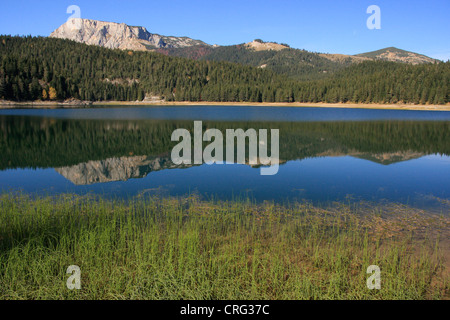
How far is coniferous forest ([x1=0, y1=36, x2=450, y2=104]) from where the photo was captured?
Answer: 114m

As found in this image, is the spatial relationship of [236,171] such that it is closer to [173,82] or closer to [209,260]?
[209,260]

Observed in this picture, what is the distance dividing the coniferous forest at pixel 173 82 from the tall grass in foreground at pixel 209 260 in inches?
4557

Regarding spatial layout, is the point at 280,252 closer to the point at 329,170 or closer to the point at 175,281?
the point at 175,281

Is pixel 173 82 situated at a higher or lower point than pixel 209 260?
higher

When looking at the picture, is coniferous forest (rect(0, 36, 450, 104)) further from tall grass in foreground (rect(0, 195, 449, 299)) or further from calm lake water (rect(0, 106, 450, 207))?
tall grass in foreground (rect(0, 195, 449, 299))

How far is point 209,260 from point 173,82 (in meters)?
180

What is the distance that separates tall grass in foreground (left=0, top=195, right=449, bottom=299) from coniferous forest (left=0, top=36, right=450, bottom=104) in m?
116

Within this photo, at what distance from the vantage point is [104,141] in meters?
27.9

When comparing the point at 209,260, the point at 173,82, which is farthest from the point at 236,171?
the point at 173,82

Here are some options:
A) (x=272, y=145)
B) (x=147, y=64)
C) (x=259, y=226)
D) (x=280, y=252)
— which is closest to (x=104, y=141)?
(x=272, y=145)

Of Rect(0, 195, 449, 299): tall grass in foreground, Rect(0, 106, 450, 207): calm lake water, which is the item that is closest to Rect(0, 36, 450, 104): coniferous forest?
Rect(0, 106, 450, 207): calm lake water

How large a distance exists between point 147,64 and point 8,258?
20448 centimetres

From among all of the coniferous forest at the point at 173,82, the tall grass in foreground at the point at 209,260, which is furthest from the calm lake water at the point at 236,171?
the coniferous forest at the point at 173,82

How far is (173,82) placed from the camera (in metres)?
178
